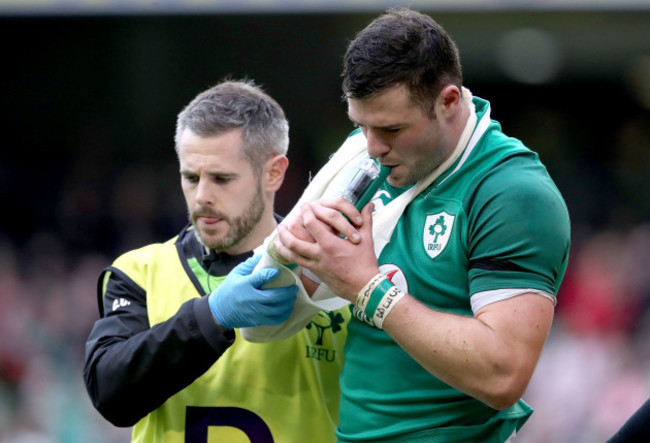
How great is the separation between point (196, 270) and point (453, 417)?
109cm

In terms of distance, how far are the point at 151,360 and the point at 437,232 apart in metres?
0.92

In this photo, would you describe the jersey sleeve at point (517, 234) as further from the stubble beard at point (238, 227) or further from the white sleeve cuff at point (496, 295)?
the stubble beard at point (238, 227)

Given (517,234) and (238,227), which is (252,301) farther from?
(517,234)

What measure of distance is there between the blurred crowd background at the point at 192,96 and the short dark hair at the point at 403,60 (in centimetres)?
484

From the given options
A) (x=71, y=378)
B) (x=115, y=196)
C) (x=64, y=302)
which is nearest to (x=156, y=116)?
(x=115, y=196)

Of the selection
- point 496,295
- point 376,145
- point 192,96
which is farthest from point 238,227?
point 192,96

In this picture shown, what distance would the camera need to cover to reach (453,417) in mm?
2391

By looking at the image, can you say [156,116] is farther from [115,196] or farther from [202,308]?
[202,308]

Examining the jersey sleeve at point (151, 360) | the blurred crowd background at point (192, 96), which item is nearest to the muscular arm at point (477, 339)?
the jersey sleeve at point (151, 360)

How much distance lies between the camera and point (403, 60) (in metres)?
2.38

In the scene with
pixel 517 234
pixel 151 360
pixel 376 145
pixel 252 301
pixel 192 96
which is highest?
pixel 376 145

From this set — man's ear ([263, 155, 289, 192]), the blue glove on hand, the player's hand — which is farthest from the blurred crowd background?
the player's hand

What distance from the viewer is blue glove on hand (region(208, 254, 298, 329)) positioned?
255 centimetres

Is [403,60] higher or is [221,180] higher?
[403,60]
